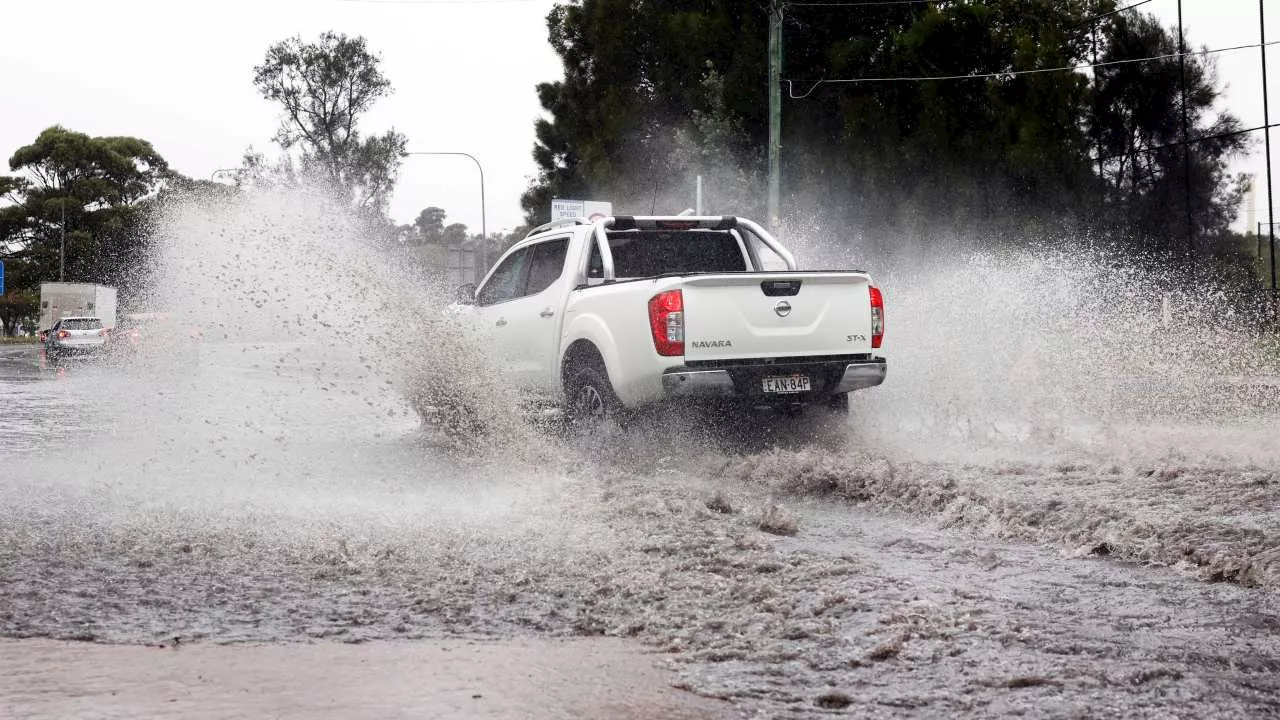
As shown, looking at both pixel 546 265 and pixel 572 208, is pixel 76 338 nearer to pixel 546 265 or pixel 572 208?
pixel 572 208

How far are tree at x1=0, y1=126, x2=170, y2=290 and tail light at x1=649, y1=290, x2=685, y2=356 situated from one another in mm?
66776

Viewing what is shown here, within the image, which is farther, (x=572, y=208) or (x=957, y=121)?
(x=572, y=208)

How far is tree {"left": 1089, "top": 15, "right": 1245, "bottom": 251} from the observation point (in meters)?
24.9

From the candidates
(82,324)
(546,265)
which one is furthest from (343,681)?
(82,324)

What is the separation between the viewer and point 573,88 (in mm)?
43344

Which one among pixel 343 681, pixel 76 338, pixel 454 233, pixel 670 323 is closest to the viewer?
pixel 343 681

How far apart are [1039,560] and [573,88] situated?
129 ft

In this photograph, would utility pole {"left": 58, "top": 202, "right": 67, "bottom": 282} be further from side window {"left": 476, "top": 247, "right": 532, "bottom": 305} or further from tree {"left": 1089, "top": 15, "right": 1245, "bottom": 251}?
side window {"left": 476, "top": 247, "right": 532, "bottom": 305}

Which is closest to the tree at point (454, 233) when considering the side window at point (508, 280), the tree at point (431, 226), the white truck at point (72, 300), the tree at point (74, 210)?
the tree at point (431, 226)

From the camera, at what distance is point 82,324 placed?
37656 mm

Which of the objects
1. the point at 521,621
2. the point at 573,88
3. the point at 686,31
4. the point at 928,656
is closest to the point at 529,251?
the point at 521,621

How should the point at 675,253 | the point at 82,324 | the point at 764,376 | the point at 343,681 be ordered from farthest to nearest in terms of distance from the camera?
the point at 82,324 < the point at 675,253 < the point at 764,376 < the point at 343,681

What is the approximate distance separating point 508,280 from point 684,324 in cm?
308

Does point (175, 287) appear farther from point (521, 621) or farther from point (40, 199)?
point (40, 199)
